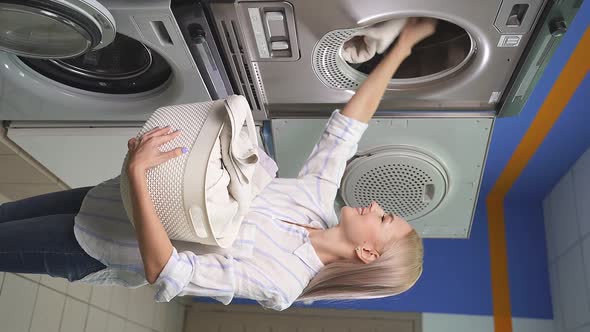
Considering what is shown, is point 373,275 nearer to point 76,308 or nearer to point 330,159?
point 330,159

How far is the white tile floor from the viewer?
1.85 meters

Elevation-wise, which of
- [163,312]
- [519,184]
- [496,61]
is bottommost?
[163,312]

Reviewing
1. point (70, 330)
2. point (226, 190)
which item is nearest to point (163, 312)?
point (70, 330)

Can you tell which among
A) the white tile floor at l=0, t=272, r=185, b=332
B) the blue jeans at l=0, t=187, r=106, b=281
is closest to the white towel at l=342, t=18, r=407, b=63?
the blue jeans at l=0, t=187, r=106, b=281

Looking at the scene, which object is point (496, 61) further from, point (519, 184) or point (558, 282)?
point (558, 282)

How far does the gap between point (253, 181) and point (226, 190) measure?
0.57 ft

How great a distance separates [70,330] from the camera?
2137mm

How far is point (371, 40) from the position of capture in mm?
1327

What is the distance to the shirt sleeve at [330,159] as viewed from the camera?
131 centimetres

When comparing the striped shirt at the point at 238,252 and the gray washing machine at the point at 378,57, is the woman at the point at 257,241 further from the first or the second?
the gray washing machine at the point at 378,57

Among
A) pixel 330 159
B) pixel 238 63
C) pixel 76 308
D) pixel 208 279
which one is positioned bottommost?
pixel 208 279

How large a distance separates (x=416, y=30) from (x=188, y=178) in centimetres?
65

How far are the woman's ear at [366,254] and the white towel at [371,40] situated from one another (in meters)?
0.45

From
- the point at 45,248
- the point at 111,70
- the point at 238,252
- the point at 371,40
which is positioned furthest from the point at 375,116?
the point at 45,248
